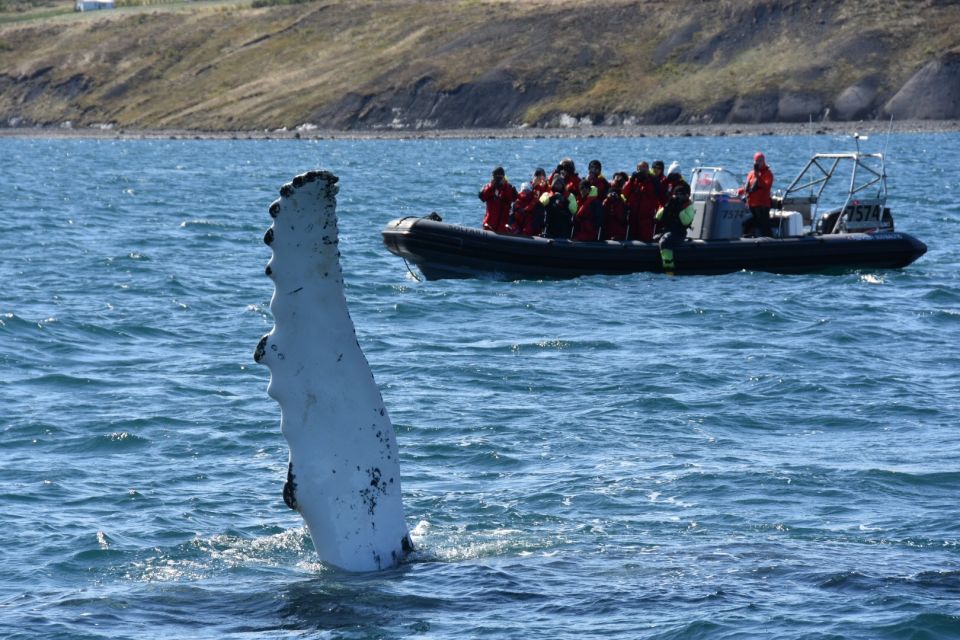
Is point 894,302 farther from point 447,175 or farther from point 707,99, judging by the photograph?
point 707,99

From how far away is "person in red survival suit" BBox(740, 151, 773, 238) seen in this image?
26.9 m

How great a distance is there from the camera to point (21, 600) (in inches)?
386

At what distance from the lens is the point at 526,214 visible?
90.2ft

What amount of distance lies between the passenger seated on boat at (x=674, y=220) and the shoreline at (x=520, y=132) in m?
79.3

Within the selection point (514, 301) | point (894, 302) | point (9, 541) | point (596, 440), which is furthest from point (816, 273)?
point (9, 541)

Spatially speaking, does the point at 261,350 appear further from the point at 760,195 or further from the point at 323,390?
the point at 760,195

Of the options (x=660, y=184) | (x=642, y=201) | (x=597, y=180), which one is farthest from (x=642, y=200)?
(x=597, y=180)

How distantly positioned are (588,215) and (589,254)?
2.57ft

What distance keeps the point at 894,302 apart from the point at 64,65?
136 m

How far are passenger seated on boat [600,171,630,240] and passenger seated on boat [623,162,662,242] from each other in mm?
123

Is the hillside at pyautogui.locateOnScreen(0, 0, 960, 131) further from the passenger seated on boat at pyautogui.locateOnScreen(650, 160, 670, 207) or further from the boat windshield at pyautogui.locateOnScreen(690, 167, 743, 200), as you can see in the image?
the passenger seated on boat at pyautogui.locateOnScreen(650, 160, 670, 207)

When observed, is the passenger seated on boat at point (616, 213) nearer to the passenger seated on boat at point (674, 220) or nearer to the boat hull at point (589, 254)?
the boat hull at point (589, 254)

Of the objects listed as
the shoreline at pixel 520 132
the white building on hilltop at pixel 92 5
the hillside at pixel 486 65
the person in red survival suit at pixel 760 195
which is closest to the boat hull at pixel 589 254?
the person in red survival suit at pixel 760 195

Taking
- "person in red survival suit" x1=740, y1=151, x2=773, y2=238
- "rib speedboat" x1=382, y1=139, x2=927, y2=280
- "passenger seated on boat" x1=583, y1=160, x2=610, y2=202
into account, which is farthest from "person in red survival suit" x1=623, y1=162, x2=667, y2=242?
"person in red survival suit" x1=740, y1=151, x2=773, y2=238
